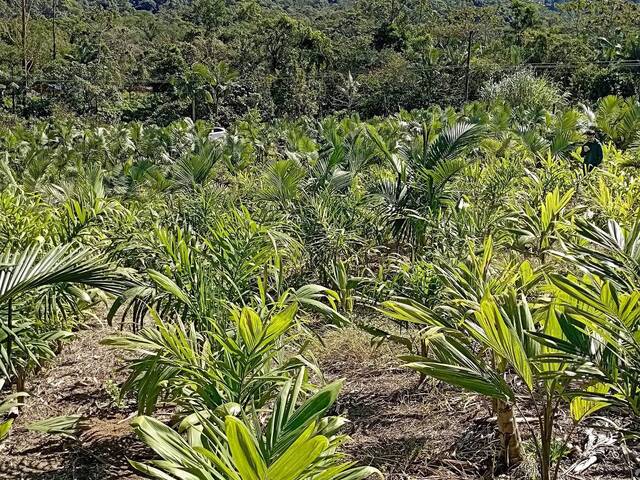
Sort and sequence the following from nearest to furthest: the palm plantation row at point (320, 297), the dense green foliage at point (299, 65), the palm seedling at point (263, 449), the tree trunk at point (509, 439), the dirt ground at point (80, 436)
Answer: the palm seedling at point (263, 449) < the palm plantation row at point (320, 297) < the tree trunk at point (509, 439) < the dirt ground at point (80, 436) < the dense green foliage at point (299, 65)

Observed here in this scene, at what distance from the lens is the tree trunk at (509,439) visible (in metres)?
2.67

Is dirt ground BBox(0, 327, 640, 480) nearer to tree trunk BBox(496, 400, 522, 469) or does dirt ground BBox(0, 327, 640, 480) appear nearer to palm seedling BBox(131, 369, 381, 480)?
tree trunk BBox(496, 400, 522, 469)

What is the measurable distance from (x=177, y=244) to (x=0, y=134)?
42.3 ft

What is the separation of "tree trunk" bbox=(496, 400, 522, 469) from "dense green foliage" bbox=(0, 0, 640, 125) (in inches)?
773

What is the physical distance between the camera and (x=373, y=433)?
3.35m

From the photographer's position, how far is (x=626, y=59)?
2706 cm

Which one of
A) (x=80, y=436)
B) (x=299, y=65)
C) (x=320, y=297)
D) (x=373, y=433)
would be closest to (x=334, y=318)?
(x=373, y=433)

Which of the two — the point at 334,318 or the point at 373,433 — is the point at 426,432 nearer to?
the point at 373,433

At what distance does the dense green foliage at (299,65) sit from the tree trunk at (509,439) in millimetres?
19633

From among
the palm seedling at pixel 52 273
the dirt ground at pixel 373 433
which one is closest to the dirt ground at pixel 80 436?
the dirt ground at pixel 373 433

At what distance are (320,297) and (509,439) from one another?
2.08 m

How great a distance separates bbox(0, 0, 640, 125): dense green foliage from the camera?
2962 centimetres

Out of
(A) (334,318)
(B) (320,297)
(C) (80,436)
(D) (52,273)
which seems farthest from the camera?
(B) (320,297)

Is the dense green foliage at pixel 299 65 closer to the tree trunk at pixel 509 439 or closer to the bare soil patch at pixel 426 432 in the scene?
the bare soil patch at pixel 426 432
